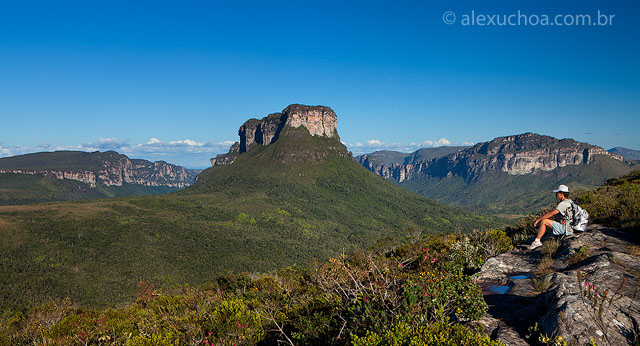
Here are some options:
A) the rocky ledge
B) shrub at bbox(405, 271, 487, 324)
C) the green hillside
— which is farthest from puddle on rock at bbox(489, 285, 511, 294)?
the green hillside

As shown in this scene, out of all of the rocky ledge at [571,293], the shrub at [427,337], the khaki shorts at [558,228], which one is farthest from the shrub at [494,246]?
the shrub at [427,337]

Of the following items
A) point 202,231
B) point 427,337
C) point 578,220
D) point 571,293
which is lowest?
point 202,231

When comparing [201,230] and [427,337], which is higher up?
[427,337]

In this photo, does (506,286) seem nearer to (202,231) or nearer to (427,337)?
(427,337)

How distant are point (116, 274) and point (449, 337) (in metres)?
83.6

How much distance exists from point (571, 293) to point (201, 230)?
10347 cm

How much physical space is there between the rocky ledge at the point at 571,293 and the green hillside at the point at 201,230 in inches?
255

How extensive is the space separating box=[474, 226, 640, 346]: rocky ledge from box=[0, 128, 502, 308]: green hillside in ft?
21.3

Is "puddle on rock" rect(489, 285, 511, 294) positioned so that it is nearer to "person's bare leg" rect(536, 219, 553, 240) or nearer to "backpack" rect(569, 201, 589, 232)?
"person's bare leg" rect(536, 219, 553, 240)

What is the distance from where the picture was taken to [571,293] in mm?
5766

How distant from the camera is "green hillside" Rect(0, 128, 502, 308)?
66000 millimetres

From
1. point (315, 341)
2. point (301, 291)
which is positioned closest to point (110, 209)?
point (301, 291)

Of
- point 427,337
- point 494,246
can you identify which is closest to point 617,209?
point 494,246

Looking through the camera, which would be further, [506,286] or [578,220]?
[578,220]
